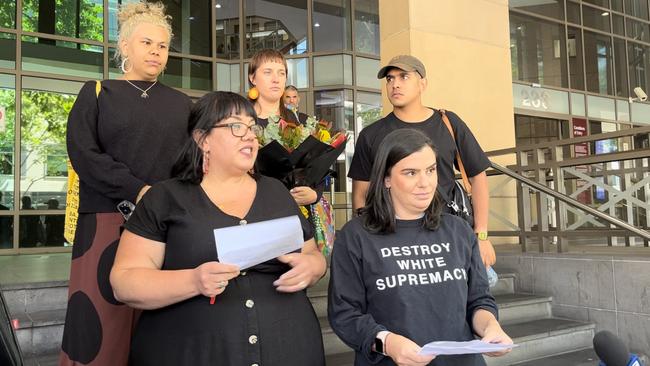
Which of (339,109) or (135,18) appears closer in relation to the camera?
(135,18)

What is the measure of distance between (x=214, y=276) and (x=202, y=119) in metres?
0.58

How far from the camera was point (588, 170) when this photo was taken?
847 cm

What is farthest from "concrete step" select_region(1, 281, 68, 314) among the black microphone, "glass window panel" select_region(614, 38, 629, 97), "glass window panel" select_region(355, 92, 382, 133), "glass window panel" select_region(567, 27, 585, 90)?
"glass window panel" select_region(614, 38, 629, 97)

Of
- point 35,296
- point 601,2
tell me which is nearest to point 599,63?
point 601,2

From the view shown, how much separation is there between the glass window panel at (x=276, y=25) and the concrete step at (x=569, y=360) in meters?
8.54

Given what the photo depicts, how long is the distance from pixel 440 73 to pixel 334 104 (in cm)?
410

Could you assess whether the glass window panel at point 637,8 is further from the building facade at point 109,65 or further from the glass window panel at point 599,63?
the building facade at point 109,65

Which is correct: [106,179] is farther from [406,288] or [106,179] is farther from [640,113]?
[640,113]

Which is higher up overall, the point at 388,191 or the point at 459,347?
the point at 388,191

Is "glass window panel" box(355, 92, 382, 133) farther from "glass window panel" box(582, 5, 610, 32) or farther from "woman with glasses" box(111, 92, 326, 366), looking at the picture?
"woman with glasses" box(111, 92, 326, 366)

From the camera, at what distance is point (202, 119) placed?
1780 mm

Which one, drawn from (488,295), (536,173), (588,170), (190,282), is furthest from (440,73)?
(190,282)

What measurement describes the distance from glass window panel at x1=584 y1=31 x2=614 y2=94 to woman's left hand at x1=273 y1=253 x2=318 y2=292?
1480 centimetres

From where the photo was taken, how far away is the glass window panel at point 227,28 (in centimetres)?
1106
